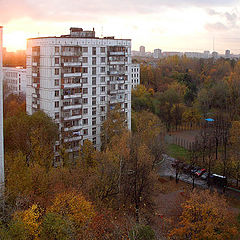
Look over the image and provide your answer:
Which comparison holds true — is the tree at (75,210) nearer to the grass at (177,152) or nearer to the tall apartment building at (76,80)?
the tall apartment building at (76,80)

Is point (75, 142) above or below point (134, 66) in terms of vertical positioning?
below

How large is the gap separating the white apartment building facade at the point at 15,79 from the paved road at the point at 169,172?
82.5 feet

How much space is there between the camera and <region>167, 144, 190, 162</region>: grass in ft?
92.4

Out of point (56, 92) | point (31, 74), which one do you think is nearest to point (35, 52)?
point (31, 74)

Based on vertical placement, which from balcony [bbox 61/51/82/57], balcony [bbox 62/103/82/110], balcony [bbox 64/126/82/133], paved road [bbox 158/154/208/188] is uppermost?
balcony [bbox 61/51/82/57]

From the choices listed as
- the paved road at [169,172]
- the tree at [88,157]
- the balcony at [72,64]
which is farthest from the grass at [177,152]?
the balcony at [72,64]

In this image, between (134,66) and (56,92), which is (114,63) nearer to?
(56,92)

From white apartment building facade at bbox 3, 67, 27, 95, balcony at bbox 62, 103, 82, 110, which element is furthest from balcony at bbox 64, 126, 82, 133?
white apartment building facade at bbox 3, 67, 27, 95

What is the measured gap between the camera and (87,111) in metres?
25.8

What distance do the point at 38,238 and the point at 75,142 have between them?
14.3 m

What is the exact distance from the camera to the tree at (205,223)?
1241cm

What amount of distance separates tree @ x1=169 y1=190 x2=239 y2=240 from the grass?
537 inches

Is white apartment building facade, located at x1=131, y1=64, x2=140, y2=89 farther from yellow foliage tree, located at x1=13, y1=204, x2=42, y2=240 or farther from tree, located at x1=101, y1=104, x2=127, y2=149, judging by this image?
yellow foliage tree, located at x1=13, y1=204, x2=42, y2=240

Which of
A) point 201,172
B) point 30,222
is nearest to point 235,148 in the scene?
point 201,172
